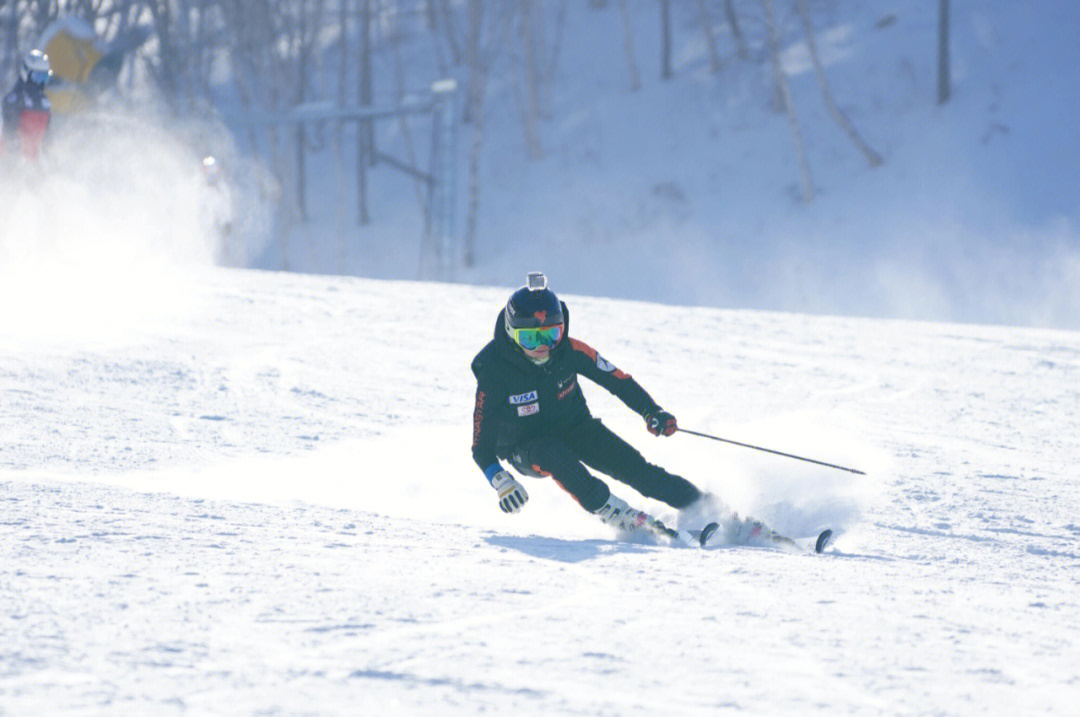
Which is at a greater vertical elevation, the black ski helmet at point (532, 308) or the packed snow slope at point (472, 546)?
the black ski helmet at point (532, 308)

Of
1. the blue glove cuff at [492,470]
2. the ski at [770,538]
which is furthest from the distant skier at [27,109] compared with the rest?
the ski at [770,538]

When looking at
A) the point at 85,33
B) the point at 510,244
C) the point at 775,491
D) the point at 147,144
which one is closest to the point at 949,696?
the point at 775,491

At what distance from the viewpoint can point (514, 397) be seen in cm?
545

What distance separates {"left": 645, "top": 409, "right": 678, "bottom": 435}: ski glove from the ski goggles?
59 centimetres

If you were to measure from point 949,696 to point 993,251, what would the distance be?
21.1 meters

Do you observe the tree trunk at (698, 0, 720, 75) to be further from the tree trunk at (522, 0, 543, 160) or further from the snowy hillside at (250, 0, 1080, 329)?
the tree trunk at (522, 0, 543, 160)

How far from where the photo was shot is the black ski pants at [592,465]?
17.1 feet

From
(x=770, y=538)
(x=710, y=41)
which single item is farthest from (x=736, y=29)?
(x=770, y=538)

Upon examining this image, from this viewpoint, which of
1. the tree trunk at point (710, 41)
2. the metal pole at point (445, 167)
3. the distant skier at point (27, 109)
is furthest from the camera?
the tree trunk at point (710, 41)

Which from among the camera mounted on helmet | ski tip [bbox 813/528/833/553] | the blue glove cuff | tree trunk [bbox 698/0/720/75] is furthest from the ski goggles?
tree trunk [bbox 698/0/720/75]

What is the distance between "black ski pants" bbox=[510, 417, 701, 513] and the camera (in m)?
5.23

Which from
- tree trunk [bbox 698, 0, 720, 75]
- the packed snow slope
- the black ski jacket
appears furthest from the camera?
tree trunk [bbox 698, 0, 720, 75]

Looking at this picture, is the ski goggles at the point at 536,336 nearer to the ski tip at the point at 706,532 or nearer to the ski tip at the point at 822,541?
the ski tip at the point at 706,532

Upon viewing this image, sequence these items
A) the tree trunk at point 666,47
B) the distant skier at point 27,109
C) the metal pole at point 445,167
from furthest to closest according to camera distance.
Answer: the tree trunk at point 666,47 < the metal pole at point 445,167 < the distant skier at point 27,109
